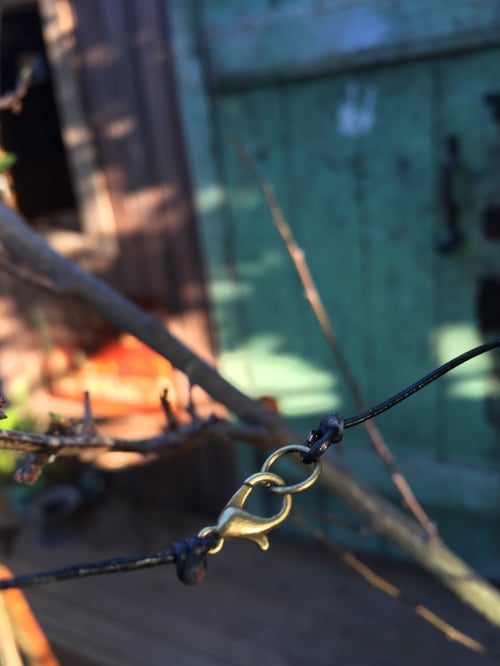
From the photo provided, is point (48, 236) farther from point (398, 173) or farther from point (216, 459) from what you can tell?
point (398, 173)

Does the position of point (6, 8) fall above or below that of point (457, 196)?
above

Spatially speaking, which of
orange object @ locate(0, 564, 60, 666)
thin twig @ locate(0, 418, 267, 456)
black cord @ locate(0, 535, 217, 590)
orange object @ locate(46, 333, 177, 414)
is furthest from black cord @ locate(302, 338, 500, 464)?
orange object @ locate(46, 333, 177, 414)

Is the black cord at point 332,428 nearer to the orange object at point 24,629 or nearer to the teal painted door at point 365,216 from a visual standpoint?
the orange object at point 24,629

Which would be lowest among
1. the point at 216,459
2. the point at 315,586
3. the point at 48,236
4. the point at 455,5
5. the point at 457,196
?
the point at 315,586

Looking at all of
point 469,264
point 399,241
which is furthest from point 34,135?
point 469,264

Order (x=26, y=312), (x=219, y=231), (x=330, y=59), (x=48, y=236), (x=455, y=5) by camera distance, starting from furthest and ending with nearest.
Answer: (x=26, y=312) < (x=48, y=236) < (x=219, y=231) < (x=330, y=59) < (x=455, y=5)

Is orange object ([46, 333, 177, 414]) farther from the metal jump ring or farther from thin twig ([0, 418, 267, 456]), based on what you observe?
the metal jump ring

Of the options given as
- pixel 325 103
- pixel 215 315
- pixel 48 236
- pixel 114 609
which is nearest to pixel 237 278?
pixel 215 315
